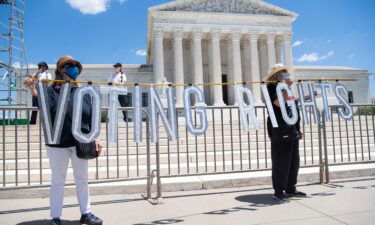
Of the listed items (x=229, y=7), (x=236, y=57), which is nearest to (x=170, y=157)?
(x=236, y=57)

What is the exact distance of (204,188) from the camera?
482cm

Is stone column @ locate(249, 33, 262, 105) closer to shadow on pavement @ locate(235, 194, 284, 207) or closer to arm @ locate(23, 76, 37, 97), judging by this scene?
shadow on pavement @ locate(235, 194, 284, 207)

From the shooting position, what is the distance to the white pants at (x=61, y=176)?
295 cm

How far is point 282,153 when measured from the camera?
4047 mm

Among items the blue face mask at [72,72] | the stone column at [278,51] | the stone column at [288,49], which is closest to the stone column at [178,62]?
the stone column at [288,49]

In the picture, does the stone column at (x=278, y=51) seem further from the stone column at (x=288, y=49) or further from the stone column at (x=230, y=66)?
the stone column at (x=230, y=66)

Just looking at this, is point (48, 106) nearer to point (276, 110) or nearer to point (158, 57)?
point (276, 110)

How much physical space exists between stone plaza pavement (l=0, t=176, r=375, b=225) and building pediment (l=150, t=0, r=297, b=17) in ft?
96.3

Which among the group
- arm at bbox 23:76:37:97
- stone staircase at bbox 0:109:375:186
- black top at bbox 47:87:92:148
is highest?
arm at bbox 23:76:37:97

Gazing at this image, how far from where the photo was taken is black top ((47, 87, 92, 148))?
2.99 m

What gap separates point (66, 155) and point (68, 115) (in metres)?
0.44

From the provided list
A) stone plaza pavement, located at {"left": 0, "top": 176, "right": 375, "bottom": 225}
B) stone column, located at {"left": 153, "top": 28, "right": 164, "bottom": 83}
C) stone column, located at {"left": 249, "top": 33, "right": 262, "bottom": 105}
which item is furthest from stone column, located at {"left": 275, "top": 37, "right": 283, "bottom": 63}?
stone plaza pavement, located at {"left": 0, "top": 176, "right": 375, "bottom": 225}

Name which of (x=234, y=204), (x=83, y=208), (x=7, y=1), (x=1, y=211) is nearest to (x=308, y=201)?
(x=234, y=204)

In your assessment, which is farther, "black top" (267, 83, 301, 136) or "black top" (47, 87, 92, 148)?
"black top" (267, 83, 301, 136)
